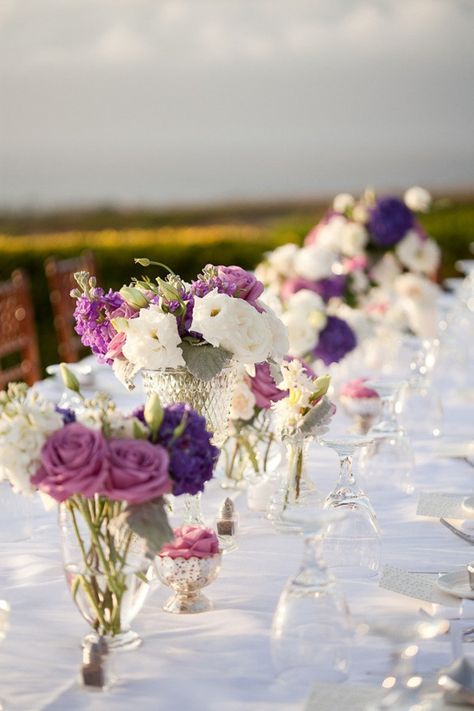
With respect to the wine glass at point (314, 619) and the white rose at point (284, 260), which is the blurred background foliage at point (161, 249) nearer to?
the white rose at point (284, 260)

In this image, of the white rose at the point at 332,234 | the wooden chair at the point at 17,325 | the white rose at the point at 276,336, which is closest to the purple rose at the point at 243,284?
the white rose at the point at 276,336

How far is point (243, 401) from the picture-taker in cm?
244

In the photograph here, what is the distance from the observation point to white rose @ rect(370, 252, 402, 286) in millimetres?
4293

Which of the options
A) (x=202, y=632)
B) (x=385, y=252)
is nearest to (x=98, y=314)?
(x=202, y=632)

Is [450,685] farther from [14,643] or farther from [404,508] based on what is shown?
[404,508]

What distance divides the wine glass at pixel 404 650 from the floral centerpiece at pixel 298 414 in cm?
40

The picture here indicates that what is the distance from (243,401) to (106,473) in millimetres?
951

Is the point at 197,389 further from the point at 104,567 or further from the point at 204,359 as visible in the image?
the point at 104,567

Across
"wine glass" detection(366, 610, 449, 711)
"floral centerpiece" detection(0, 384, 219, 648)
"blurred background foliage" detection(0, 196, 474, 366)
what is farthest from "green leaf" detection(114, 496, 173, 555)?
"blurred background foliage" detection(0, 196, 474, 366)

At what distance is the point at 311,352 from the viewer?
3.30 meters

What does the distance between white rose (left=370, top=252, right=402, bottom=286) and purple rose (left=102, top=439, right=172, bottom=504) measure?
2842mm

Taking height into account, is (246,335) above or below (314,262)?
below

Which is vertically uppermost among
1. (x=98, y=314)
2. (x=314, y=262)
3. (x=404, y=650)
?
(x=314, y=262)

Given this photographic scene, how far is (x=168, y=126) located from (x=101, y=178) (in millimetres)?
1513
